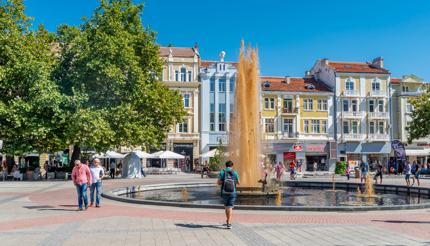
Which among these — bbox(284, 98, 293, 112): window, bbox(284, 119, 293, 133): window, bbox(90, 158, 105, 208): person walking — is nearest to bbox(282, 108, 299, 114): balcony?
bbox(284, 98, 293, 112): window

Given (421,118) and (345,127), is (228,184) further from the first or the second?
(345,127)

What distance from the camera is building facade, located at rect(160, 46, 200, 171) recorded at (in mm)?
62938

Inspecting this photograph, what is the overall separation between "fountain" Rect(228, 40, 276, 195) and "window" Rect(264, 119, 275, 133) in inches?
1603

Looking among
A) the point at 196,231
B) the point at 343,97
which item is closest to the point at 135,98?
the point at 196,231

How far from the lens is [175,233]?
11664 millimetres

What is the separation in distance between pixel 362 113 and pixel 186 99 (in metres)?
25.8

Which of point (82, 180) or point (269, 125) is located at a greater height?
point (269, 125)

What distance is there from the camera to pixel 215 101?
212 feet

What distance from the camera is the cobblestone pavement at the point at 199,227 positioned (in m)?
10.7

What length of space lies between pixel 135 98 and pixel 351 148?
123 ft

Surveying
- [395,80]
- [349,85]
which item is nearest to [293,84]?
[349,85]

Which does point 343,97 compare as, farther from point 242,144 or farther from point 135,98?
point 242,144

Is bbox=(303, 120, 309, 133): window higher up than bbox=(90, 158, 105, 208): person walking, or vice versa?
bbox=(303, 120, 309, 133): window

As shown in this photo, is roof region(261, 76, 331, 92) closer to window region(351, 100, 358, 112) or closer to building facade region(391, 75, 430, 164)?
window region(351, 100, 358, 112)
